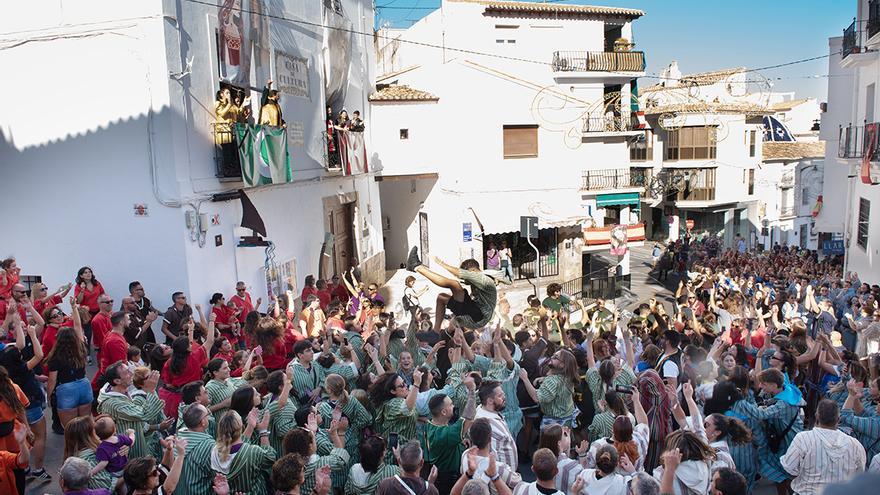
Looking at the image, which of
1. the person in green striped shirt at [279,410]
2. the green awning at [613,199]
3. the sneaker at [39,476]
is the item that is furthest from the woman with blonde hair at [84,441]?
the green awning at [613,199]

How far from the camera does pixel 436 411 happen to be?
16.9 feet

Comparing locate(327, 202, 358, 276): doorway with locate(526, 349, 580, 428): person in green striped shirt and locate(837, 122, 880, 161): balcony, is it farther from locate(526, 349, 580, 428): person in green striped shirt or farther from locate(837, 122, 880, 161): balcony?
locate(837, 122, 880, 161): balcony

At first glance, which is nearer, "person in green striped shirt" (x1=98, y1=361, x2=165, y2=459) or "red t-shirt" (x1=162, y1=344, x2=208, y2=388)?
"person in green striped shirt" (x1=98, y1=361, x2=165, y2=459)

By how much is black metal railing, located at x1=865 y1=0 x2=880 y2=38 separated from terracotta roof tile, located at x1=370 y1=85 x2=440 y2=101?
1151cm

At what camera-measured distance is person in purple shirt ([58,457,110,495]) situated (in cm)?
417

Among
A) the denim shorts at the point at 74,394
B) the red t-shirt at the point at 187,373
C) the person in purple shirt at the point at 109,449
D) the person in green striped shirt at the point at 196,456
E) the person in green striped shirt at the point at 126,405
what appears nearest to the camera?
the person in purple shirt at the point at 109,449

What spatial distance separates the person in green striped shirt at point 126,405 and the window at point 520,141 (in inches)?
695

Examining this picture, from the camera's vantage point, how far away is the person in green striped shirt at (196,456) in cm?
472

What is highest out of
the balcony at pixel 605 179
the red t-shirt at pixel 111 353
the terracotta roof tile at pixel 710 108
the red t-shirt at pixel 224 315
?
the terracotta roof tile at pixel 710 108

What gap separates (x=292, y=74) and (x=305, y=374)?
982cm

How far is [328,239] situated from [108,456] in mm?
12332

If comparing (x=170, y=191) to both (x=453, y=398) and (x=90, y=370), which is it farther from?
(x=453, y=398)

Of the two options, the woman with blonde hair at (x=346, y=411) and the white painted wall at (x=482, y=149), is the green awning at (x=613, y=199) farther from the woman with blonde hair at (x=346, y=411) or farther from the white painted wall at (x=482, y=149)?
the woman with blonde hair at (x=346, y=411)

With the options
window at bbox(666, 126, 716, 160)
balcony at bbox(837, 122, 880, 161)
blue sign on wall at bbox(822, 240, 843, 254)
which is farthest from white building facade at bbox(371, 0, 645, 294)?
window at bbox(666, 126, 716, 160)
